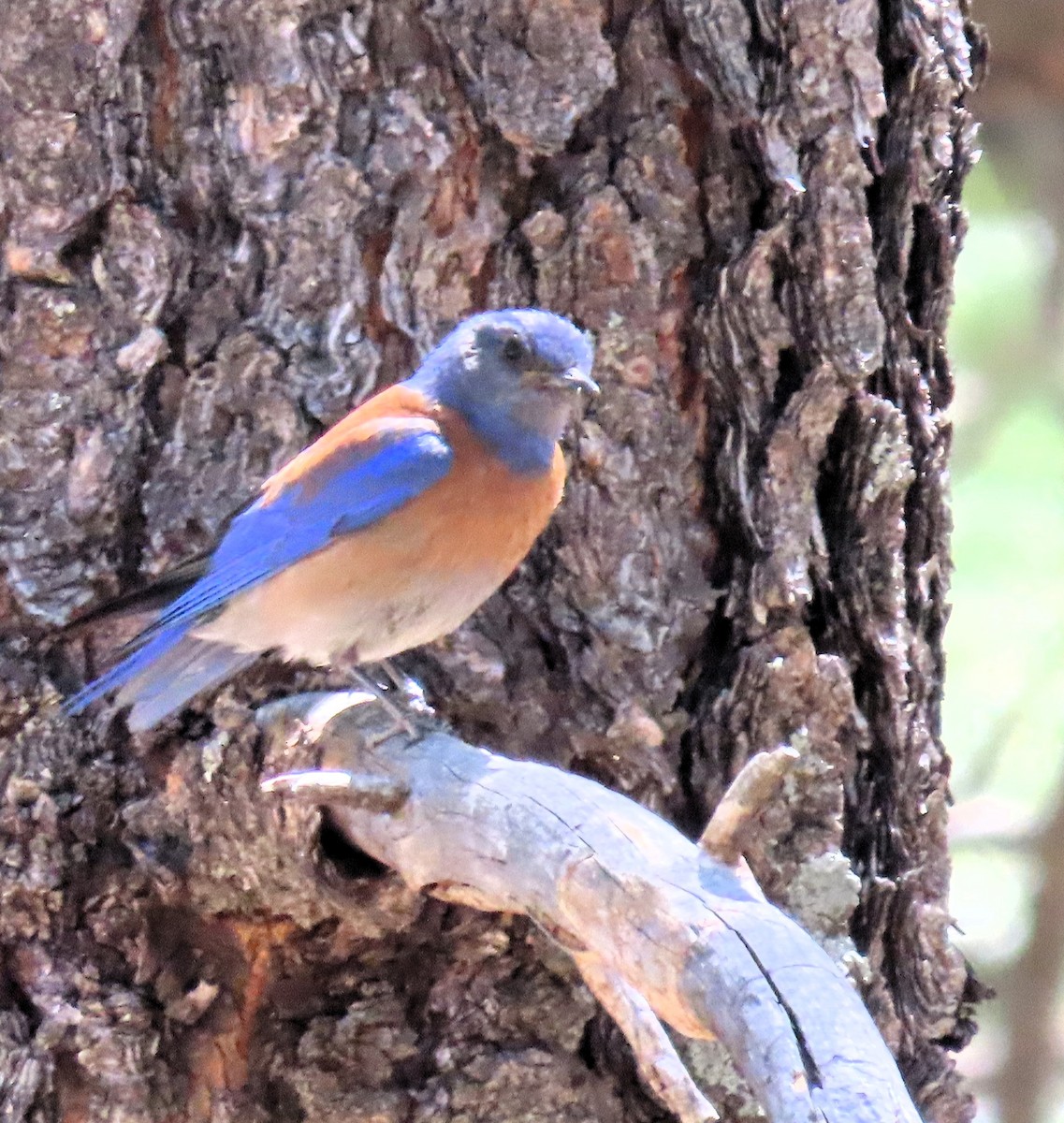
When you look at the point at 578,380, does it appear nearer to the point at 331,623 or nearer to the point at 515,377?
the point at 515,377

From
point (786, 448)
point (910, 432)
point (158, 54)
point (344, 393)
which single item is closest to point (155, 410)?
point (344, 393)

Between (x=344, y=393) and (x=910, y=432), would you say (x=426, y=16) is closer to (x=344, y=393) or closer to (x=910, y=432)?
(x=344, y=393)

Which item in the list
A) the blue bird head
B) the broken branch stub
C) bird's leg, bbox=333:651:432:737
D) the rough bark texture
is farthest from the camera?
the blue bird head

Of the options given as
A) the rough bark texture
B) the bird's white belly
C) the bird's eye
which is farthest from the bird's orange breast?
the bird's eye

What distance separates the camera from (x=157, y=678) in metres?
2.99

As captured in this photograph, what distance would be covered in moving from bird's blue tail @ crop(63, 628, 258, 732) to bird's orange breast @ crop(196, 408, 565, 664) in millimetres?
62

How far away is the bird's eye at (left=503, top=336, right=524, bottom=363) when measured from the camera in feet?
10.2

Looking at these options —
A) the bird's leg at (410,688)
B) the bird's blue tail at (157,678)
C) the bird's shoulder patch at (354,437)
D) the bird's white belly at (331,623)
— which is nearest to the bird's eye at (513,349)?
the bird's shoulder patch at (354,437)

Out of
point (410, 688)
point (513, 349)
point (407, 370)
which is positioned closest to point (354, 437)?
point (407, 370)

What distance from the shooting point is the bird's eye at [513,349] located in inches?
123

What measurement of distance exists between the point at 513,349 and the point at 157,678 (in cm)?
86

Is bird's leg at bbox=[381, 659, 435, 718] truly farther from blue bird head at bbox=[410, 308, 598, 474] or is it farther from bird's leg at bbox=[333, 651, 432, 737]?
blue bird head at bbox=[410, 308, 598, 474]

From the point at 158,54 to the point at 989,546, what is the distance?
306 centimetres

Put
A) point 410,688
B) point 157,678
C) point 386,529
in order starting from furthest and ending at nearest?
point 386,529 → point 410,688 → point 157,678
